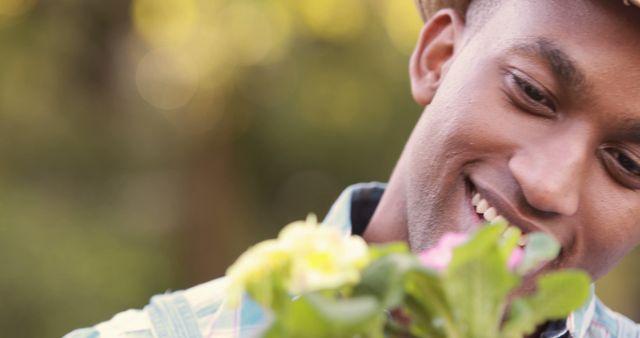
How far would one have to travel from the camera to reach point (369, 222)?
2734mm

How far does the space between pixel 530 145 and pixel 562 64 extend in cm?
15

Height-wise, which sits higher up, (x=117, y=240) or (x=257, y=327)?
(x=257, y=327)

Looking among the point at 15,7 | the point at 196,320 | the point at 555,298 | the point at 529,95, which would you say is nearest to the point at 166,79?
the point at 15,7

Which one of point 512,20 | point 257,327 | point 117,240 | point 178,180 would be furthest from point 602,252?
point 178,180

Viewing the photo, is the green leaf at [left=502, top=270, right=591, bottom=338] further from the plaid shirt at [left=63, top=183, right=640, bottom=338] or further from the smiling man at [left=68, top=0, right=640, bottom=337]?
the plaid shirt at [left=63, top=183, right=640, bottom=338]

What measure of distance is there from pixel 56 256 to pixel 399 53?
3.28 meters

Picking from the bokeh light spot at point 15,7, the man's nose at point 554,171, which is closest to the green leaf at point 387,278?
Result: the man's nose at point 554,171

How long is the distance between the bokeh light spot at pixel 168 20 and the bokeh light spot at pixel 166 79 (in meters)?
0.14

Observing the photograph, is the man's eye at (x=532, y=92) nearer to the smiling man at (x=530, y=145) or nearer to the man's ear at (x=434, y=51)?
the smiling man at (x=530, y=145)

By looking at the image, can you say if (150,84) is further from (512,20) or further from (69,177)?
(512,20)

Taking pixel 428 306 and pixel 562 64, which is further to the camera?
pixel 562 64

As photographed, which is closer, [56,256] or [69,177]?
[56,256]

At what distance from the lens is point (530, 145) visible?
2.18 metres

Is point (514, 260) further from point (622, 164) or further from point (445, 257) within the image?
point (622, 164)
